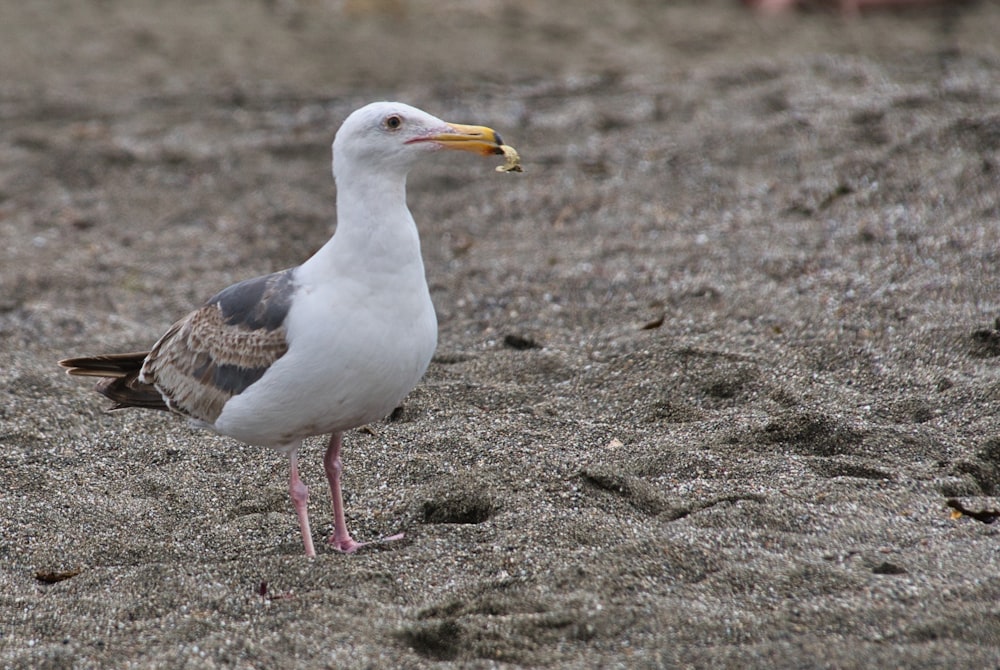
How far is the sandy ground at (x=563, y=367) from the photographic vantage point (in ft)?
10.8

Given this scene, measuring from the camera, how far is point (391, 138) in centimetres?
368

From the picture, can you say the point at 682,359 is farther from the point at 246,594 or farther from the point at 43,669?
the point at 43,669

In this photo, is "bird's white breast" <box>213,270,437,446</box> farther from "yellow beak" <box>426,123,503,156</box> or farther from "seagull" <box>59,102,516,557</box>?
"yellow beak" <box>426,123,503,156</box>

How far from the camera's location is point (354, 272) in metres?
3.60

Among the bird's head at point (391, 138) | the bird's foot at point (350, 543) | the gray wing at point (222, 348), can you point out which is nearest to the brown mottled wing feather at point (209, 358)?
the gray wing at point (222, 348)

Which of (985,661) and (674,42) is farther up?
(674,42)

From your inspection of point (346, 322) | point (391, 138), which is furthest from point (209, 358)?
point (391, 138)

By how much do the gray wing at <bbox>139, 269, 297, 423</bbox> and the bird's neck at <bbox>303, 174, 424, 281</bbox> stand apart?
0.66ft

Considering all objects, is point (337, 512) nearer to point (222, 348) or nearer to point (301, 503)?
point (301, 503)

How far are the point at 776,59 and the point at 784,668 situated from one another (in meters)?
7.33

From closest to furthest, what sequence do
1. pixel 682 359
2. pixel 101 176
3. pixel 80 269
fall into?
pixel 682 359 < pixel 80 269 < pixel 101 176

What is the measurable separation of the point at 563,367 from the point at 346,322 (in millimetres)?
1792

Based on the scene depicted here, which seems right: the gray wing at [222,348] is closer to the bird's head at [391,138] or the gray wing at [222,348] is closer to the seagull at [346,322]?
the seagull at [346,322]

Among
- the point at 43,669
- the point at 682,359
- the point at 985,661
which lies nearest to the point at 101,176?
the point at 682,359
